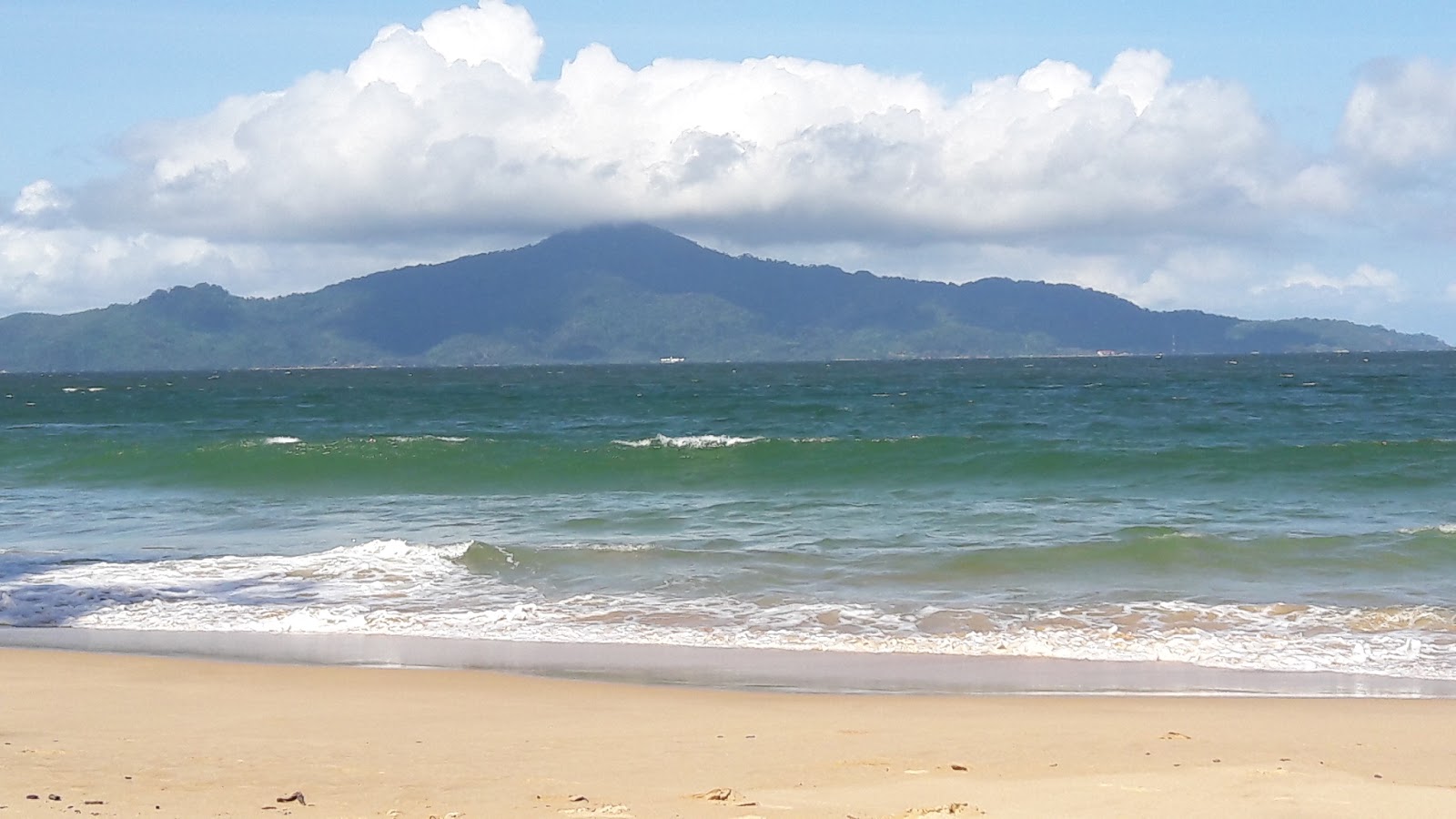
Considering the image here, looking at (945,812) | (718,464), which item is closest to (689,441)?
(718,464)

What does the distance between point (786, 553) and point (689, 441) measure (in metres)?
19.0

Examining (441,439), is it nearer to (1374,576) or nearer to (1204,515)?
(1204,515)

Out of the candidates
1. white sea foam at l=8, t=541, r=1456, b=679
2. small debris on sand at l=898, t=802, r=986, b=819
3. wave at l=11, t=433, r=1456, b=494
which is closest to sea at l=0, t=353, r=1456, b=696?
white sea foam at l=8, t=541, r=1456, b=679

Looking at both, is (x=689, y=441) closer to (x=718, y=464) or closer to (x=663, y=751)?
(x=718, y=464)

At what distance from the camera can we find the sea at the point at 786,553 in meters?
11.2

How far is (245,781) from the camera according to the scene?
655cm

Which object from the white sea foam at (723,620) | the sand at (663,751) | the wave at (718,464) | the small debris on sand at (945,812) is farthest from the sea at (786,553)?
the small debris on sand at (945,812)

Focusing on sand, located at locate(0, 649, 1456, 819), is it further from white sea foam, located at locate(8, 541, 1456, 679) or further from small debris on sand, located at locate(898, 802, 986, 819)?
white sea foam, located at locate(8, 541, 1456, 679)

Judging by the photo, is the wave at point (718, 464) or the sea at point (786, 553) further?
the wave at point (718, 464)

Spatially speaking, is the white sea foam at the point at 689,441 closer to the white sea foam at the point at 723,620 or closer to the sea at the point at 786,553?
the sea at the point at 786,553

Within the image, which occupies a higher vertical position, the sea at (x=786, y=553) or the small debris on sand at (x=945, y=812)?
the small debris on sand at (x=945, y=812)

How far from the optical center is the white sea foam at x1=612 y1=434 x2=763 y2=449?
34.7 m

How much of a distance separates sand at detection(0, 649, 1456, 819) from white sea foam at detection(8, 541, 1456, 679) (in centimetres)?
191

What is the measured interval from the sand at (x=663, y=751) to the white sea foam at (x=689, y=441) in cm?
2453
